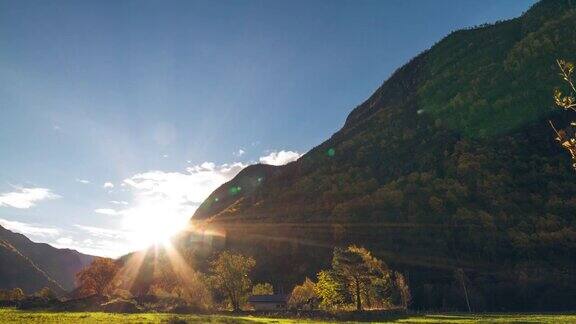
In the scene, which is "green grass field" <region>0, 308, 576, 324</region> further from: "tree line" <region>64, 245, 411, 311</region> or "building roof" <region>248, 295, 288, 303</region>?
"building roof" <region>248, 295, 288, 303</region>

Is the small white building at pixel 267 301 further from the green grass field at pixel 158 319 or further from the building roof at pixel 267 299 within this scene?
the green grass field at pixel 158 319

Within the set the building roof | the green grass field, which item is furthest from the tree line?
the green grass field

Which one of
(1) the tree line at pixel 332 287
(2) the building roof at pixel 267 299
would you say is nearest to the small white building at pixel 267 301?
(2) the building roof at pixel 267 299

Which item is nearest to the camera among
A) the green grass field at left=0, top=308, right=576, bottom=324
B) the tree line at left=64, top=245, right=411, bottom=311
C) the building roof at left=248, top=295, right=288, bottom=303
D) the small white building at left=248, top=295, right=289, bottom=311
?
the green grass field at left=0, top=308, right=576, bottom=324

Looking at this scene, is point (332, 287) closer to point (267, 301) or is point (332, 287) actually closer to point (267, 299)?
point (267, 301)

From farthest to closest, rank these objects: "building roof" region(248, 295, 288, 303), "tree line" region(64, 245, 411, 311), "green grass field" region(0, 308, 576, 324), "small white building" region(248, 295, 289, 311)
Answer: "building roof" region(248, 295, 288, 303) → "small white building" region(248, 295, 289, 311) → "tree line" region(64, 245, 411, 311) → "green grass field" region(0, 308, 576, 324)

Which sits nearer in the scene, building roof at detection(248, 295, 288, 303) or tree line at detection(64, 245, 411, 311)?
tree line at detection(64, 245, 411, 311)

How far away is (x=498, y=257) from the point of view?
16912cm

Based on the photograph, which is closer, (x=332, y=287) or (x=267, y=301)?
(x=332, y=287)

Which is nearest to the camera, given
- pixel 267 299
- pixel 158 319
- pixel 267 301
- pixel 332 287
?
pixel 158 319

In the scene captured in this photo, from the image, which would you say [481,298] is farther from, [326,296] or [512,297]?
[326,296]

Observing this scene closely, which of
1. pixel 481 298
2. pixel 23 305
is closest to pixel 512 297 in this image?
pixel 481 298

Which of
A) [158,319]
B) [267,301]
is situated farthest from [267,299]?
[158,319]

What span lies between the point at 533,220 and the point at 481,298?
216 feet
